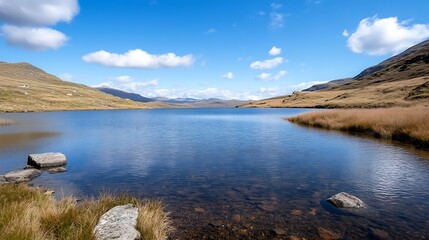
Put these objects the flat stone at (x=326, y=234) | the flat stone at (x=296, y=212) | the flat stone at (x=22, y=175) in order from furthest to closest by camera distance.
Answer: the flat stone at (x=22, y=175), the flat stone at (x=296, y=212), the flat stone at (x=326, y=234)

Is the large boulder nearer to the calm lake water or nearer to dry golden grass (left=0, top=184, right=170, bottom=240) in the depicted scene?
the calm lake water

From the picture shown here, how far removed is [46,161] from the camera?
2327 cm

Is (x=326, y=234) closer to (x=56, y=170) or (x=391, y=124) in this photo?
(x=56, y=170)

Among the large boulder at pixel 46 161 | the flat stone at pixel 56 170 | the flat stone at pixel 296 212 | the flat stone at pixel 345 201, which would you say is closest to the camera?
the flat stone at pixel 296 212

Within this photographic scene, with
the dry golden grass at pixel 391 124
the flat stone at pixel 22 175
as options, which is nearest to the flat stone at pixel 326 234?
the flat stone at pixel 22 175

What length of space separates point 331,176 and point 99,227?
51.4 ft

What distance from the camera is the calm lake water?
12.3 metres

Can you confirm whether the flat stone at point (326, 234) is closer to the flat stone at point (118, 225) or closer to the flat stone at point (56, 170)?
the flat stone at point (118, 225)

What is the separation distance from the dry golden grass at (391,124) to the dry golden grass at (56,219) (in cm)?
2896

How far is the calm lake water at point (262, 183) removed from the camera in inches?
484

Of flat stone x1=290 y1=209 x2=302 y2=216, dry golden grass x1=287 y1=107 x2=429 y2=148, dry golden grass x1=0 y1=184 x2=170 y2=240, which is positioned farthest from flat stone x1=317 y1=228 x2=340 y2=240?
dry golden grass x1=287 y1=107 x2=429 y2=148

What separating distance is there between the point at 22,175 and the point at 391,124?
39053mm

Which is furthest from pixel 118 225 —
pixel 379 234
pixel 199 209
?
pixel 379 234

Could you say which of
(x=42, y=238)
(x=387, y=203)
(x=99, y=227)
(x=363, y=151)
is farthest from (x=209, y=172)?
(x=363, y=151)
